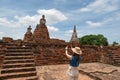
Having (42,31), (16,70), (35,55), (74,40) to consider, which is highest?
(42,31)

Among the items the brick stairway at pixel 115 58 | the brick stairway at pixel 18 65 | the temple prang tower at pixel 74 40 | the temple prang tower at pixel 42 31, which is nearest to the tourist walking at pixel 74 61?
the brick stairway at pixel 18 65

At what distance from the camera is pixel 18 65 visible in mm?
5285

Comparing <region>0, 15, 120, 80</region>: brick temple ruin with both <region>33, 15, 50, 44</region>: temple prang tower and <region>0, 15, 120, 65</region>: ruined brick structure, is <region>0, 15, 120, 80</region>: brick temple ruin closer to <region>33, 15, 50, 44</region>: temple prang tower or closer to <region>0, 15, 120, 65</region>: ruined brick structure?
<region>0, 15, 120, 65</region>: ruined brick structure

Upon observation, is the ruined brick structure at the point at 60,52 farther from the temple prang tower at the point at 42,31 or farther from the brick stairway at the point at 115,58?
the temple prang tower at the point at 42,31

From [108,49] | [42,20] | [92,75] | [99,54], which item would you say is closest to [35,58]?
[92,75]

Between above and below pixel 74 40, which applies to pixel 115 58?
below

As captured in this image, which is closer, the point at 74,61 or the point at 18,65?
the point at 74,61

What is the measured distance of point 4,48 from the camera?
5.92 m

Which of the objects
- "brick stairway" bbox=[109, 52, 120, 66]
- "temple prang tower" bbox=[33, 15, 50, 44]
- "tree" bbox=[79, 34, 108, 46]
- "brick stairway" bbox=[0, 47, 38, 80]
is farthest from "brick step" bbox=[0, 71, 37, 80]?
"tree" bbox=[79, 34, 108, 46]

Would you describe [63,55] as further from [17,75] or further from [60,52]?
[17,75]

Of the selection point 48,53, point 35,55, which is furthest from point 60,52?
point 35,55

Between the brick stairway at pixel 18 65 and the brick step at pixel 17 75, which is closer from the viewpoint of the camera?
the brick step at pixel 17 75

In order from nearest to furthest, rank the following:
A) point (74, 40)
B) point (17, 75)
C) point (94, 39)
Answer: point (17, 75)
point (74, 40)
point (94, 39)

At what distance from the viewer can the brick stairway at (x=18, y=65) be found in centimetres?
478
